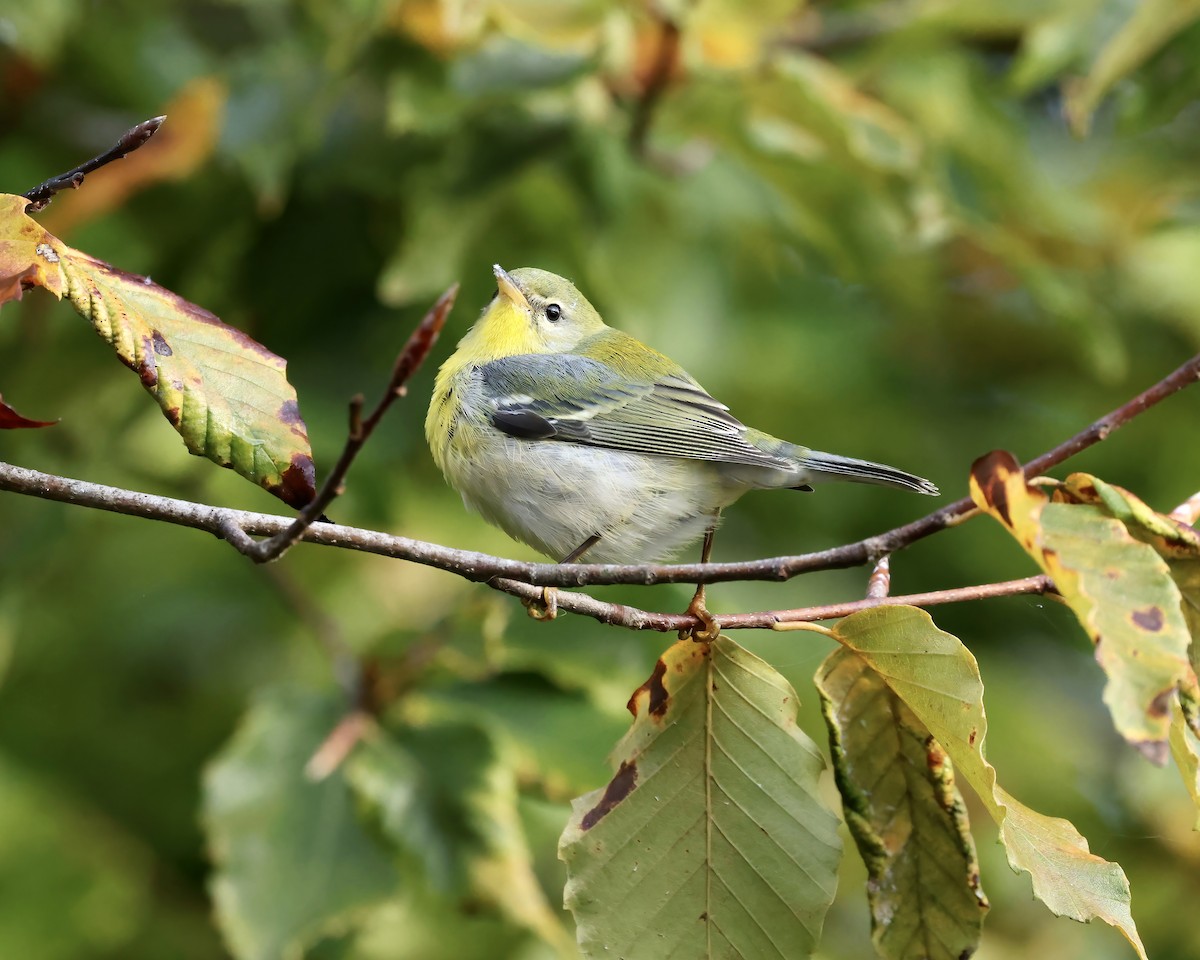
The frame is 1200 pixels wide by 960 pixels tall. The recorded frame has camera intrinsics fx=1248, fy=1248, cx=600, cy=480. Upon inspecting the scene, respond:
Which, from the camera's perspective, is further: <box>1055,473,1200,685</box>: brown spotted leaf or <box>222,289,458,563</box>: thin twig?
<box>1055,473,1200,685</box>: brown spotted leaf

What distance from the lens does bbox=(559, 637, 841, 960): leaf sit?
1.63 metres

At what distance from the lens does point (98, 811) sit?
3.56 metres

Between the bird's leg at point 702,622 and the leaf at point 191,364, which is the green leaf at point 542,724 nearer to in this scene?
the bird's leg at point 702,622

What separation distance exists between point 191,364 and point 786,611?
80 centimetres

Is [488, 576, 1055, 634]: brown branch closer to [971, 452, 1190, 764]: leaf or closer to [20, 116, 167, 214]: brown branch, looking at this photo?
[971, 452, 1190, 764]: leaf

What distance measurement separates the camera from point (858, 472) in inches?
88.7

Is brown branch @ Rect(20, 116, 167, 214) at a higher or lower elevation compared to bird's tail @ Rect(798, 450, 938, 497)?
higher

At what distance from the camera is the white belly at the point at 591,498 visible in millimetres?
2570

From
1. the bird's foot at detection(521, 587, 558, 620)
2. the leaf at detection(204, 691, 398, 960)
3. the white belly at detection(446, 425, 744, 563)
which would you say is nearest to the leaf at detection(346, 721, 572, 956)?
the leaf at detection(204, 691, 398, 960)

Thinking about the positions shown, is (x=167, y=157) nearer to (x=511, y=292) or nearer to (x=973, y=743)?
(x=511, y=292)

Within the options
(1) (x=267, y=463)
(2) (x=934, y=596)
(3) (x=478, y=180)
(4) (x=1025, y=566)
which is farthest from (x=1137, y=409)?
(4) (x=1025, y=566)

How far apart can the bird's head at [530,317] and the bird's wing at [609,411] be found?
8 cm

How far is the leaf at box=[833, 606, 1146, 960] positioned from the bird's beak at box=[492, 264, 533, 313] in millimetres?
1660

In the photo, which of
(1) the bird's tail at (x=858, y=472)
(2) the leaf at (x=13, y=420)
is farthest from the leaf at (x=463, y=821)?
(2) the leaf at (x=13, y=420)
